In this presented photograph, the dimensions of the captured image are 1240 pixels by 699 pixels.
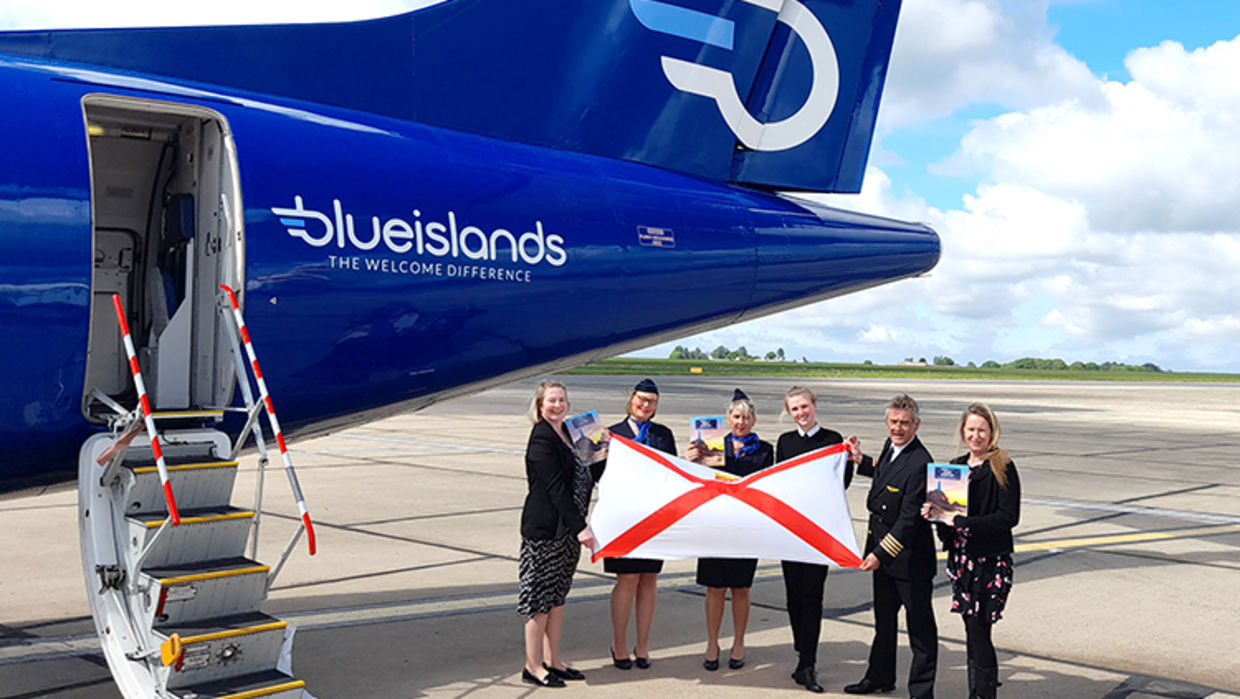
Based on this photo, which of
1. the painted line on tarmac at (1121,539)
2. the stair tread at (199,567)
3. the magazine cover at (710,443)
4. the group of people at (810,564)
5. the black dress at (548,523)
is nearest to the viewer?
the stair tread at (199,567)

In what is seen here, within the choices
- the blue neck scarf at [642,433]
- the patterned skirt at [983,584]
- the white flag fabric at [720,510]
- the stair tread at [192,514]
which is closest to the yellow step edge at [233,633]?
the stair tread at [192,514]

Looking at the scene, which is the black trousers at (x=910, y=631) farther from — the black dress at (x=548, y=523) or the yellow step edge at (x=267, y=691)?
the yellow step edge at (x=267, y=691)

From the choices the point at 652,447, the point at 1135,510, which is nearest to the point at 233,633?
the point at 652,447

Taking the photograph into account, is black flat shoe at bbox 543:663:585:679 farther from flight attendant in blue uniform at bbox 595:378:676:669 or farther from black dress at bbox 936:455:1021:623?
black dress at bbox 936:455:1021:623

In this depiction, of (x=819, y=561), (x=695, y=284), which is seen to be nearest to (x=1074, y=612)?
(x=819, y=561)

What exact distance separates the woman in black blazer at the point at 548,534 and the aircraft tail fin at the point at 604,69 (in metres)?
2.34

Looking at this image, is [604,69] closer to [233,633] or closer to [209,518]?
[209,518]

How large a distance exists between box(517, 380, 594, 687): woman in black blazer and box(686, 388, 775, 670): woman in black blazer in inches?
33.5

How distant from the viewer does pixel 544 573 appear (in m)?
6.33

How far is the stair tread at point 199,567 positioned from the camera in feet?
16.1

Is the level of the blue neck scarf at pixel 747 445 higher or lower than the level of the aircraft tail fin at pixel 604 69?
lower

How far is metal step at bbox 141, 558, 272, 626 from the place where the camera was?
486cm

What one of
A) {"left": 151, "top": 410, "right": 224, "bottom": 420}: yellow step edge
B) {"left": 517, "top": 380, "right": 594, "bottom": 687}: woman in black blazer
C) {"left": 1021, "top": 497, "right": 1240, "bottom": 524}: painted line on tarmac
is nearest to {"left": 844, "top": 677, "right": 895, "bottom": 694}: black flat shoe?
{"left": 517, "top": 380, "right": 594, "bottom": 687}: woman in black blazer

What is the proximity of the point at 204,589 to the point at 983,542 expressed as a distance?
415cm
